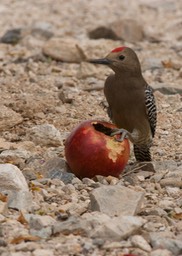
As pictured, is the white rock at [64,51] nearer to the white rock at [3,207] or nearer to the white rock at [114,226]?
the white rock at [3,207]

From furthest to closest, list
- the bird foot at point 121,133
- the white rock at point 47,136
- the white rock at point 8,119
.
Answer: the white rock at point 8,119
the white rock at point 47,136
the bird foot at point 121,133

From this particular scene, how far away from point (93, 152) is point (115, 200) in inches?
34.3

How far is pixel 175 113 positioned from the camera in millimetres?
9297

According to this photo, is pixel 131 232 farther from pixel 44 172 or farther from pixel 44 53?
pixel 44 53

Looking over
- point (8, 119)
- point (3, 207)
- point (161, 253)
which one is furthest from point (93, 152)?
point (8, 119)

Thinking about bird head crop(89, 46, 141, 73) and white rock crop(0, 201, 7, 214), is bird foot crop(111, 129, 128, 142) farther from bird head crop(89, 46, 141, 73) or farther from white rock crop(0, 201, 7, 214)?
white rock crop(0, 201, 7, 214)

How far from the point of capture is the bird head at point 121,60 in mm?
7508

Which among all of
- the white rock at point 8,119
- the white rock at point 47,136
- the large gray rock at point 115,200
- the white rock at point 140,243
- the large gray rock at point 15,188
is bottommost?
the white rock at point 8,119

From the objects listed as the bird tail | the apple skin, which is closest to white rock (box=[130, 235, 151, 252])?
the apple skin

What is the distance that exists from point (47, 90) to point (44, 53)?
2121 millimetres

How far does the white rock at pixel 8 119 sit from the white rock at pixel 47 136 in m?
0.38

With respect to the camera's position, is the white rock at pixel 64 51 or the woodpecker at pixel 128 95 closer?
the woodpecker at pixel 128 95

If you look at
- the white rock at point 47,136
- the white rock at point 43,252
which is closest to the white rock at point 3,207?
the white rock at point 43,252

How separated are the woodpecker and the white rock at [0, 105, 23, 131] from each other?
3.57ft
